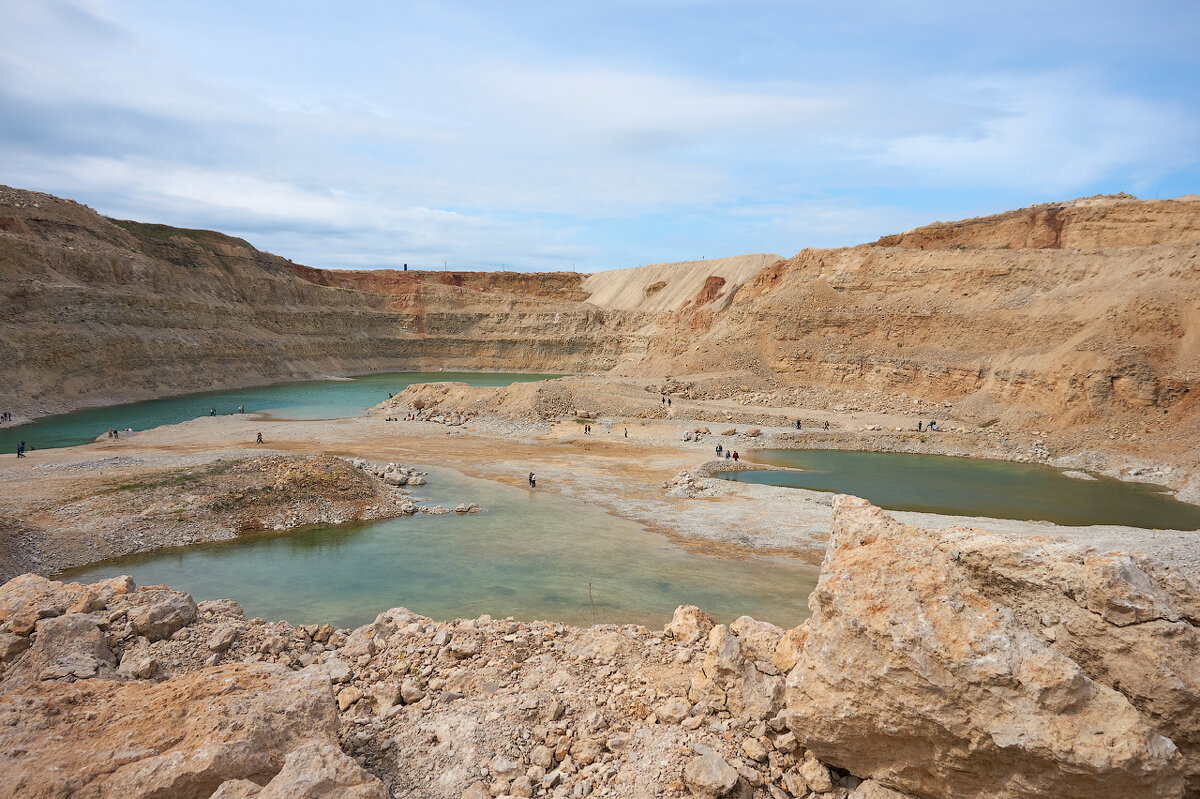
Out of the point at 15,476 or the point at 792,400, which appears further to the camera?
the point at 792,400

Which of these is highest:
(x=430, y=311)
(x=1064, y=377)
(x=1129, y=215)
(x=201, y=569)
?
(x=1129, y=215)

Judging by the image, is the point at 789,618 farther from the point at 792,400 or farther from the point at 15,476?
the point at 792,400

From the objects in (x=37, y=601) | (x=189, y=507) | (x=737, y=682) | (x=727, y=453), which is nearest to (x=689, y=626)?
(x=737, y=682)

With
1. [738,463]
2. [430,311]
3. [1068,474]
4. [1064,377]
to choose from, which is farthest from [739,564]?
[430,311]

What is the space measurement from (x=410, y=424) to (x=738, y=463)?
23.4 m

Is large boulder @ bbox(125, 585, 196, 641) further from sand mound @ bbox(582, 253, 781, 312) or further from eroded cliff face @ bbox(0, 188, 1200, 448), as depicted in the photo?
sand mound @ bbox(582, 253, 781, 312)

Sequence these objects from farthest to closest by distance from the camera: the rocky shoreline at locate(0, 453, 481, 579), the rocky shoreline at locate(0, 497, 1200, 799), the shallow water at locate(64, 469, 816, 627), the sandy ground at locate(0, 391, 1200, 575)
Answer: the sandy ground at locate(0, 391, 1200, 575)
the rocky shoreline at locate(0, 453, 481, 579)
the shallow water at locate(64, 469, 816, 627)
the rocky shoreline at locate(0, 497, 1200, 799)

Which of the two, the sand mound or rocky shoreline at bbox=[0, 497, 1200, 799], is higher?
the sand mound

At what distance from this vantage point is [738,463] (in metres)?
31.7

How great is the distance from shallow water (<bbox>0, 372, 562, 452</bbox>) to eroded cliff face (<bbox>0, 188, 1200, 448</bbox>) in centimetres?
225

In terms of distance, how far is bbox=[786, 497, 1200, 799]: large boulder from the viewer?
4406 millimetres

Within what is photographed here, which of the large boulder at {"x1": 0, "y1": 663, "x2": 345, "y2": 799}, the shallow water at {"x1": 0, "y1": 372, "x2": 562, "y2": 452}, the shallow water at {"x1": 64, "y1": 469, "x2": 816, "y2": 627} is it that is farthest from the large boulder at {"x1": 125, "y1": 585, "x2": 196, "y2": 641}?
the shallow water at {"x1": 0, "y1": 372, "x2": 562, "y2": 452}

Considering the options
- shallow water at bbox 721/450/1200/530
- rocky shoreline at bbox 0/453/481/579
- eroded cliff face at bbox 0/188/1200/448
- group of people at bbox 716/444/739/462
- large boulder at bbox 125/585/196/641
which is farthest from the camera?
eroded cliff face at bbox 0/188/1200/448

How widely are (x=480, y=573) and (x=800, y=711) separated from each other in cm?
1379
